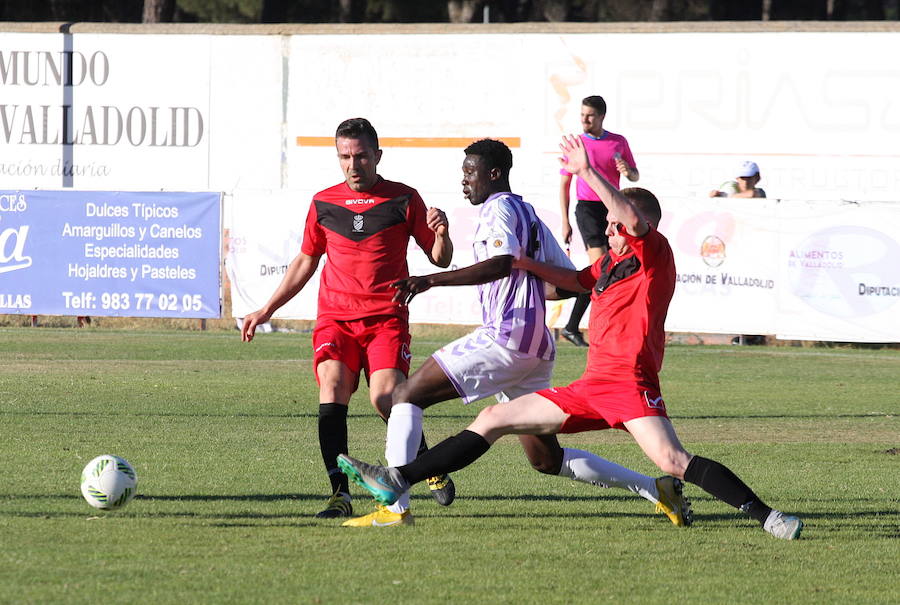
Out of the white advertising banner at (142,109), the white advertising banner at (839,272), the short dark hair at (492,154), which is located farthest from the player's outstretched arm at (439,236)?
the white advertising banner at (142,109)

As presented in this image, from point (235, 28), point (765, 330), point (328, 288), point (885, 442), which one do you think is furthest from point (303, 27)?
point (328, 288)

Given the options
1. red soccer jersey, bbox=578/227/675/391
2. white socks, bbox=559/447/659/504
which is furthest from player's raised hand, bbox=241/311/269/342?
red soccer jersey, bbox=578/227/675/391

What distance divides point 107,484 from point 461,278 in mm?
1963

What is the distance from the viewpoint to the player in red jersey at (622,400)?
696cm

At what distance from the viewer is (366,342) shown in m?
7.99

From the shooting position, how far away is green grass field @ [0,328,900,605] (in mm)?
6047

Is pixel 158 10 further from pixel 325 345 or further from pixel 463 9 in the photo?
pixel 325 345

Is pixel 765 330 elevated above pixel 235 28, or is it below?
below

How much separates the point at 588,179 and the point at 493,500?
2233 millimetres

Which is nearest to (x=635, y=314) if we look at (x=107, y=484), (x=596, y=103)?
(x=107, y=484)

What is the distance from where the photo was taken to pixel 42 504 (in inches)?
304

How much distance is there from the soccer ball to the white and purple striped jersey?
6.15 feet

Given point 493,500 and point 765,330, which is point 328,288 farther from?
point 765,330

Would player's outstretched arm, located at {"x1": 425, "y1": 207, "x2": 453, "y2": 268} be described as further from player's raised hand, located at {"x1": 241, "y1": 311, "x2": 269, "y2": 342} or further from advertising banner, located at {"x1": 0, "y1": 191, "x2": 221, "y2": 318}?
advertising banner, located at {"x1": 0, "y1": 191, "x2": 221, "y2": 318}
